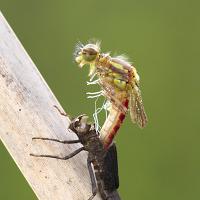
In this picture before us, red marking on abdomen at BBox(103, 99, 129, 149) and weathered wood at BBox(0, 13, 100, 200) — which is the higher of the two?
weathered wood at BBox(0, 13, 100, 200)

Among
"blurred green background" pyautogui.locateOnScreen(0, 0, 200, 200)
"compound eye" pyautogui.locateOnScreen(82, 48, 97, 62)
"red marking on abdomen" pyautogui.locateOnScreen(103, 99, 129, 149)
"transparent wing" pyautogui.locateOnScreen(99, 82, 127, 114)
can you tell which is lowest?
"blurred green background" pyautogui.locateOnScreen(0, 0, 200, 200)

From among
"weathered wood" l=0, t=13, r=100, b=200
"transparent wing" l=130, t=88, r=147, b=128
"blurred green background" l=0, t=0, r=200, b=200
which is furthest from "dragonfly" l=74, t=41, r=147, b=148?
"blurred green background" l=0, t=0, r=200, b=200

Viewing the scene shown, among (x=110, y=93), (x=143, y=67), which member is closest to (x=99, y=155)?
(x=110, y=93)

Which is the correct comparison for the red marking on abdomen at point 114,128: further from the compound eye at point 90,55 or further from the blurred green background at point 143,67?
the blurred green background at point 143,67

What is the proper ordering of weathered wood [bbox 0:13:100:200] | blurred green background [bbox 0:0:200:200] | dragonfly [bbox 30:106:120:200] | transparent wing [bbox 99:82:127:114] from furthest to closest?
blurred green background [bbox 0:0:200:200] < dragonfly [bbox 30:106:120:200] < transparent wing [bbox 99:82:127:114] < weathered wood [bbox 0:13:100:200]

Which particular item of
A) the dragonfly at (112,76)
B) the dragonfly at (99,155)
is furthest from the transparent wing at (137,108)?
the dragonfly at (99,155)

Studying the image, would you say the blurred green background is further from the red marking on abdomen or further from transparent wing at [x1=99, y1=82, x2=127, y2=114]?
transparent wing at [x1=99, y1=82, x2=127, y2=114]

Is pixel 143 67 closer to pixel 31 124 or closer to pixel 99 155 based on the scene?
pixel 99 155

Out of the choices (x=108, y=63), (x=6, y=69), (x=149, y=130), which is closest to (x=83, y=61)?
(x=108, y=63)
